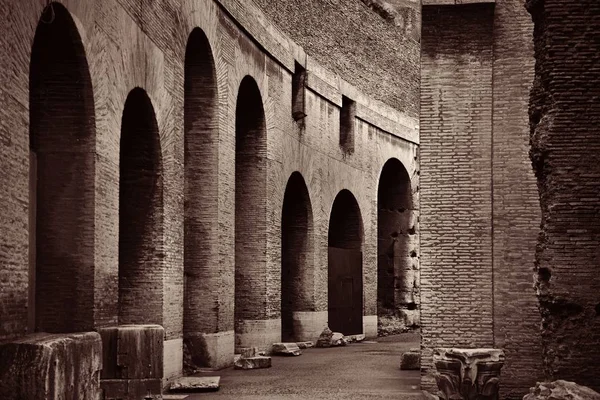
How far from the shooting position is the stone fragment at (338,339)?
21.8 m

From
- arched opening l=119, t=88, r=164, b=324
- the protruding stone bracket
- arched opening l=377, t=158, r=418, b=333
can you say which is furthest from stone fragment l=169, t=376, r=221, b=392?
→ arched opening l=377, t=158, r=418, b=333

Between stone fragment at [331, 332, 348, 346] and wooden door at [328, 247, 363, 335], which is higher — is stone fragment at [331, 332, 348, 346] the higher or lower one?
the lower one

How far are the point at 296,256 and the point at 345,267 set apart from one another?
8.08 ft

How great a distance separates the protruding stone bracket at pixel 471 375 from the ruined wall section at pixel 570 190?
1.91 meters

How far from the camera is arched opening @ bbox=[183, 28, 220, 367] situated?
1563 centimetres

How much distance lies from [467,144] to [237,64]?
541cm

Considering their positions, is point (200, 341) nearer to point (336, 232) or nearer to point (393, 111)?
point (336, 232)

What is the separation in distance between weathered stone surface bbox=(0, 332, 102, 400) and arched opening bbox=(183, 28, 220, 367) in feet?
20.5

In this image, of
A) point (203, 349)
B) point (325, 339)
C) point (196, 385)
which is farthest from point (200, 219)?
point (325, 339)

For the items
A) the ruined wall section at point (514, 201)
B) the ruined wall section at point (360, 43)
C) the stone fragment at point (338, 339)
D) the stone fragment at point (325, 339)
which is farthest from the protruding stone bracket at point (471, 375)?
the stone fragment at point (338, 339)

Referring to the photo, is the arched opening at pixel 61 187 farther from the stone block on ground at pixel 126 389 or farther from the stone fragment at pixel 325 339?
the stone fragment at pixel 325 339

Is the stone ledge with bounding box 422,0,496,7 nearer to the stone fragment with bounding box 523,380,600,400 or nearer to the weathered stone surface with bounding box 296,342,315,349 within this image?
the stone fragment with bounding box 523,380,600,400

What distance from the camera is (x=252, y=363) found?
16.2m

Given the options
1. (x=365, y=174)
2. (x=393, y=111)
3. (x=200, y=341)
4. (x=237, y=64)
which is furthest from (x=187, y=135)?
(x=393, y=111)
